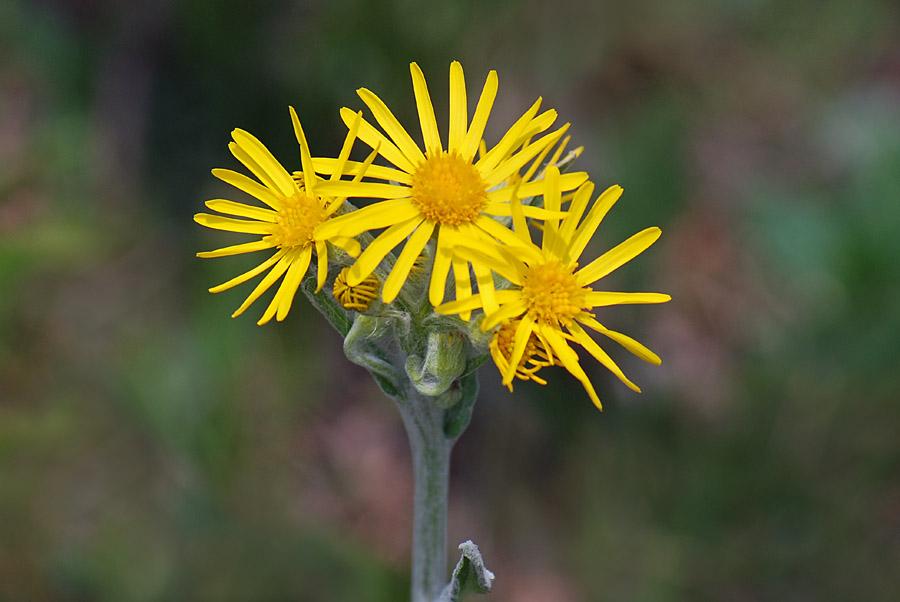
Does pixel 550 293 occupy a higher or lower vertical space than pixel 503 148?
lower

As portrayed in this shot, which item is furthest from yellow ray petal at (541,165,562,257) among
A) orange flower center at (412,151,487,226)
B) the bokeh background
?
the bokeh background

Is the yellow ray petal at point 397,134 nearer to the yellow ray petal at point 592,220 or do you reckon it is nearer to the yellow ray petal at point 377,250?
the yellow ray petal at point 377,250

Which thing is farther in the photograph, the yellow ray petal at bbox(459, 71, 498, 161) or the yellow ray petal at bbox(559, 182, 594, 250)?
the yellow ray petal at bbox(459, 71, 498, 161)

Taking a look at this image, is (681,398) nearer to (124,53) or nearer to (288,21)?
(288,21)

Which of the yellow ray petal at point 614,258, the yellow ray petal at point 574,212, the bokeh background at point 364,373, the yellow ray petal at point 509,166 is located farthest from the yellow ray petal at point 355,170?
the bokeh background at point 364,373

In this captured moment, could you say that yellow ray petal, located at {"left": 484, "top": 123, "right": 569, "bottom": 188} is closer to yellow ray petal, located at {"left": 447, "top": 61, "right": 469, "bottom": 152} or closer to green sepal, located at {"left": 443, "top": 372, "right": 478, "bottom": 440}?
yellow ray petal, located at {"left": 447, "top": 61, "right": 469, "bottom": 152}

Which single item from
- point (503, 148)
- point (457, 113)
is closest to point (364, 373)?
point (457, 113)

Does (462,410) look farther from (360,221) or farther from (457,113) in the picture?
(457,113)
